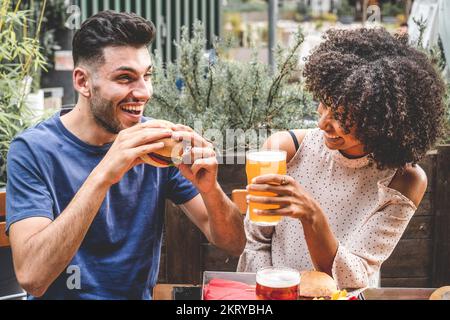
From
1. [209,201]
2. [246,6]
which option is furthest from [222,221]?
[246,6]

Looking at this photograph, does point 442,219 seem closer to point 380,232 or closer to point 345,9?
point 380,232

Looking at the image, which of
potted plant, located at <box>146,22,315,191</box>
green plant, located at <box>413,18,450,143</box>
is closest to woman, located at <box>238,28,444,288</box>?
green plant, located at <box>413,18,450,143</box>

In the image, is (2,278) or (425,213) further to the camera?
(425,213)

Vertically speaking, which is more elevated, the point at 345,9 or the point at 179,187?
the point at 345,9

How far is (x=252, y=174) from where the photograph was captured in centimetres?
181

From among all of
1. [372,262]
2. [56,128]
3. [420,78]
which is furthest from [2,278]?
[420,78]

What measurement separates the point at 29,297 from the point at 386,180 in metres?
1.18

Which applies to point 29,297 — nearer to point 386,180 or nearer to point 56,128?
point 56,128

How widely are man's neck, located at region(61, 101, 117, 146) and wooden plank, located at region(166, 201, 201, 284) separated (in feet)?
3.02

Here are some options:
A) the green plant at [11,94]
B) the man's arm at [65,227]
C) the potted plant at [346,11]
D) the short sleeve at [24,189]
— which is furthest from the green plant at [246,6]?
the man's arm at [65,227]

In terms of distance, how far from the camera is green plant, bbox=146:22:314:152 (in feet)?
10.8

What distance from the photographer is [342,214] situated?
2.12 m

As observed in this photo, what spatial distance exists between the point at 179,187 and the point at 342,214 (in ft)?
1.83

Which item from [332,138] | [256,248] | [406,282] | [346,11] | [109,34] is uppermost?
[109,34]
